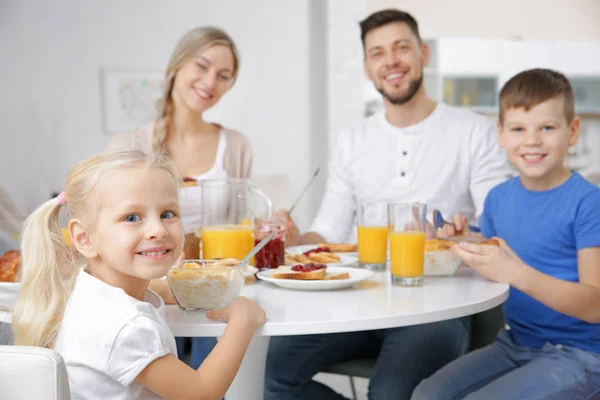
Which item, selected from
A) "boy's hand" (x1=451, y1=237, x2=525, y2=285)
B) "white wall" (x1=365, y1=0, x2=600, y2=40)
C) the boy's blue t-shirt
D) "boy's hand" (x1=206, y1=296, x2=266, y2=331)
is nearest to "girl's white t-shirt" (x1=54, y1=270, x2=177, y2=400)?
"boy's hand" (x1=206, y1=296, x2=266, y2=331)

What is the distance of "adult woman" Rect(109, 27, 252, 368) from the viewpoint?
2.64 metres

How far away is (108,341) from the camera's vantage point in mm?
1078

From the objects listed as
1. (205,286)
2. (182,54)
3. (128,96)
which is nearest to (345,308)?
(205,286)

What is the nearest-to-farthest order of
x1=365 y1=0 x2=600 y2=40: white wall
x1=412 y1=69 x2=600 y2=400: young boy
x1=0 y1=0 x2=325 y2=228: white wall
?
x1=412 y1=69 x2=600 y2=400: young boy → x1=0 y1=0 x2=325 y2=228: white wall → x1=365 y1=0 x2=600 y2=40: white wall

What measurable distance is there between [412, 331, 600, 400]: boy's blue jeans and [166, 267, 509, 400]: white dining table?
0.20m

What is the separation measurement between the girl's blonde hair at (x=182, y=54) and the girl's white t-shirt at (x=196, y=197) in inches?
8.4

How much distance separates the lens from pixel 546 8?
24.2 feet

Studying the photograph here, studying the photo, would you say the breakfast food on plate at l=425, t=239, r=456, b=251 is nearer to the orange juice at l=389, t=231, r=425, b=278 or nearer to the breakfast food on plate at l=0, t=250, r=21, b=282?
the orange juice at l=389, t=231, r=425, b=278

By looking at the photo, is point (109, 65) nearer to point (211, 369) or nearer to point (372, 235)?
point (372, 235)

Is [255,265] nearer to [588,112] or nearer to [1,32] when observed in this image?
[1,32]

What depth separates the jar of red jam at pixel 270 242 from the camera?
1.68 meters

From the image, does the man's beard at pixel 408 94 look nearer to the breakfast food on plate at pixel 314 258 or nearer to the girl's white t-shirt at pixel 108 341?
the breakfast food on plate at pixel 314 258

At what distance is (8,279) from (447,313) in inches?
35.2

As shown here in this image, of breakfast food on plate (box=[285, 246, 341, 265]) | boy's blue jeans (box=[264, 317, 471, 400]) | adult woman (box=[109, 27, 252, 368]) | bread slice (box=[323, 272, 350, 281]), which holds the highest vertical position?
adult woman (box=[109, 27, 252, 368])
